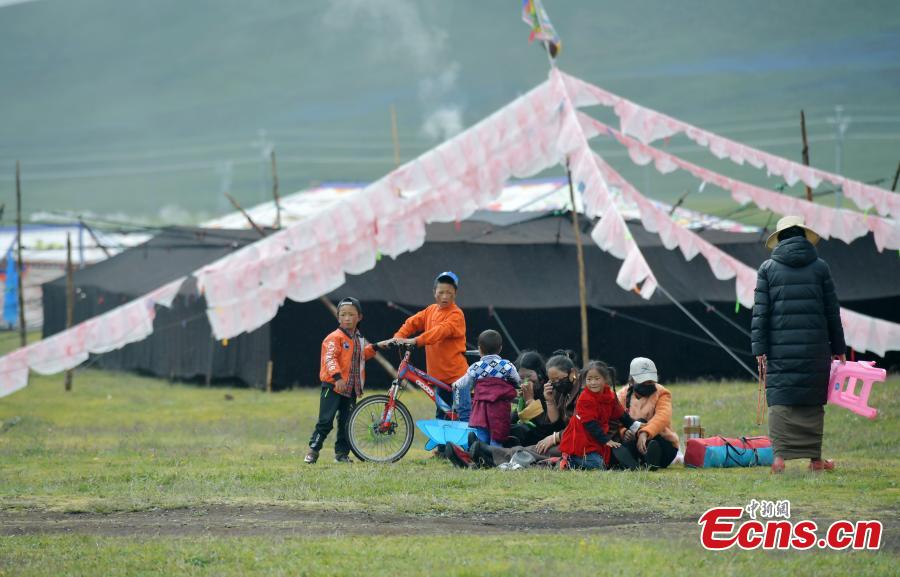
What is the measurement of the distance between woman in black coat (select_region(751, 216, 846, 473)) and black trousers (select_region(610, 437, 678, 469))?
100 cm

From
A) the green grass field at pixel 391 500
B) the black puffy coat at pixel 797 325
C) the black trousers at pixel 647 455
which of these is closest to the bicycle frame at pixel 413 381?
the green grass field at pixel 391 500

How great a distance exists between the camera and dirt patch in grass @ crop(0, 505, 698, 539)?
7.47m

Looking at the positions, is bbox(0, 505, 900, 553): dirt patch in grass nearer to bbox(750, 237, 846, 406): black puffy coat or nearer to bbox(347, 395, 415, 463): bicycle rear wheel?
bbox(750, 237, 846, 406): black puffy coat

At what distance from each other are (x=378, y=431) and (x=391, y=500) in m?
2.78

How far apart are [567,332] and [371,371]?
3369 mm

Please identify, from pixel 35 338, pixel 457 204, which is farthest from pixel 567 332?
pixel 35 338

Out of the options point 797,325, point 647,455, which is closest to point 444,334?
point 647,455

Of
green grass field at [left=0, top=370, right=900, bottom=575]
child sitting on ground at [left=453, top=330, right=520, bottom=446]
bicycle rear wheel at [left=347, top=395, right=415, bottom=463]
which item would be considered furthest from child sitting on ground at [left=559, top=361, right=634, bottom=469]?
bicycle rear wheel at [left=347, top=395, right=415, bottom=463]

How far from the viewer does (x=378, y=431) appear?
1134 cm

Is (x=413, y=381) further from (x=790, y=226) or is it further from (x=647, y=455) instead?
(x=790, y=226)

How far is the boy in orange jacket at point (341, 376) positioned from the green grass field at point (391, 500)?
30cm

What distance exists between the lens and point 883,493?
8.62 m

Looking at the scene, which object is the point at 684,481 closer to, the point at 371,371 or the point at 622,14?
the point at 371,371

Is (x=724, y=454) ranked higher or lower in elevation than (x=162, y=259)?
lower
